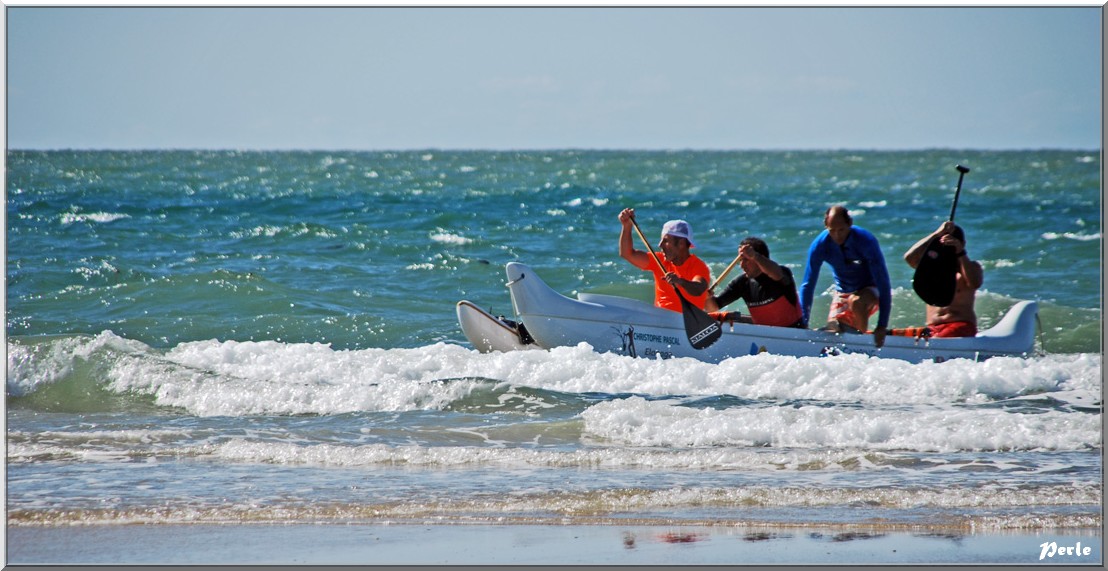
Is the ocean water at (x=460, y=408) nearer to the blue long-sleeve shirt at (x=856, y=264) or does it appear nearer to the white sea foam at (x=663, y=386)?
the white sea foam at (x=663, y=386)

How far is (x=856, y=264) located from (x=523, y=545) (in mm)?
4703

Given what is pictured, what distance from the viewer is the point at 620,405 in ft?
25.5

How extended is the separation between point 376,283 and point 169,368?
19.7 ft

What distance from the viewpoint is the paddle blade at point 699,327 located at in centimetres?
873

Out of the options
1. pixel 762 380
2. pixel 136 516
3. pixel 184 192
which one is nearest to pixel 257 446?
pixel 136 516

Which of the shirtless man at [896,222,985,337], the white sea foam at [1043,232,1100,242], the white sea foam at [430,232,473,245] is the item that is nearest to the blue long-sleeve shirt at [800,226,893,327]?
the shirtless man at [896,222,985,337]

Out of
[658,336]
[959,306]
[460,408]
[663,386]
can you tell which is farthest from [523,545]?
[959,306]

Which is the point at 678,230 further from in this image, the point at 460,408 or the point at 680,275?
the point at 460,408

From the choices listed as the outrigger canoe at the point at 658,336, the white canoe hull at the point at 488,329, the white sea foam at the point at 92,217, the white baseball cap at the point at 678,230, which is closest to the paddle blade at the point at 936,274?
the outrigger canoe at the point at 658,336

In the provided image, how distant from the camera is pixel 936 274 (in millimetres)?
8711

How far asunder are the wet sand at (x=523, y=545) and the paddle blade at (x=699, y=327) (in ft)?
12.1

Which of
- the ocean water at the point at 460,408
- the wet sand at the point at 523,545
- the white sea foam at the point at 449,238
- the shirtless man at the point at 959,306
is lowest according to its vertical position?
the wet sand at the point at 523,545

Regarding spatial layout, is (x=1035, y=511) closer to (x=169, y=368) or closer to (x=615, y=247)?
(x=169, y=368)

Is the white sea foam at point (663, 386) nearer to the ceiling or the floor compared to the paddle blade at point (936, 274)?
nearer to the floor
